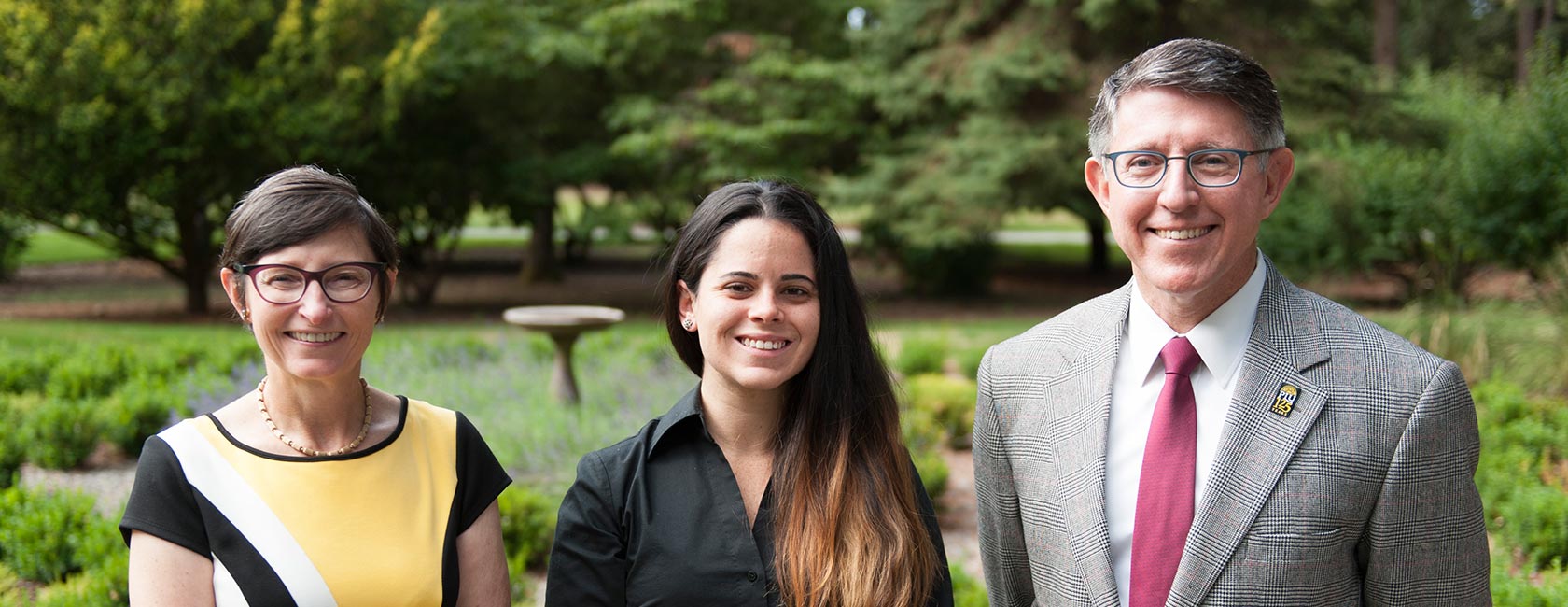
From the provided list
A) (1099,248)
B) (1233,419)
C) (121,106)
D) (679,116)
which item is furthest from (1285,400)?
(1099,248)

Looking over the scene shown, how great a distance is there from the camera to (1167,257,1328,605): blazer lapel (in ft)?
6.88

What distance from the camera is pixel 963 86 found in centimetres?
1561

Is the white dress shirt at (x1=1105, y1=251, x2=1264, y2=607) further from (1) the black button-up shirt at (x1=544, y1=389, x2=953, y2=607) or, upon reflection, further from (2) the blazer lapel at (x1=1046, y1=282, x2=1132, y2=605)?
(1) the black button-up shirt at (x1=544, y1=389, x2=953, y2=607)

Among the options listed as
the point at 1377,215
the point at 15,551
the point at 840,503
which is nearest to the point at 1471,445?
the point at 840,503

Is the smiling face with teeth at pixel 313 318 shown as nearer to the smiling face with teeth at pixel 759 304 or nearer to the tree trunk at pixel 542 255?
the smiling face with teeth at pixel 759 304

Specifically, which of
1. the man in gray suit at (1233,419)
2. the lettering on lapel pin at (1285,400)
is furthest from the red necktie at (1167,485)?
the lettering on lapel pin at (1285,400)

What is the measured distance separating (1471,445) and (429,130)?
1643 centimetres

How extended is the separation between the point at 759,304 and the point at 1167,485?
2.77 ft

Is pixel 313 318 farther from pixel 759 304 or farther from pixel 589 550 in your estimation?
pixel 759 304

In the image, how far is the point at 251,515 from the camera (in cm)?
221

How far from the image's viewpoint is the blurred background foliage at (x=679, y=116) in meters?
13.1

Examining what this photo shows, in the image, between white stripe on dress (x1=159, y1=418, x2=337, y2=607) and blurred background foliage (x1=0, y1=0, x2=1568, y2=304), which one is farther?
blurred background foliage (x1=0, y1=0, x2=1568, y2=304)

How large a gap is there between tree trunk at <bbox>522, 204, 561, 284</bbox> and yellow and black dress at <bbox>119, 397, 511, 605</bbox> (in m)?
18.0

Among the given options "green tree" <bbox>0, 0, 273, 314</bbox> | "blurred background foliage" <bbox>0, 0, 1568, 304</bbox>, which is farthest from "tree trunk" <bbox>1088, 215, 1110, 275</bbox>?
"green tree" <bbox>0, 0, 273, 314</bbox>
